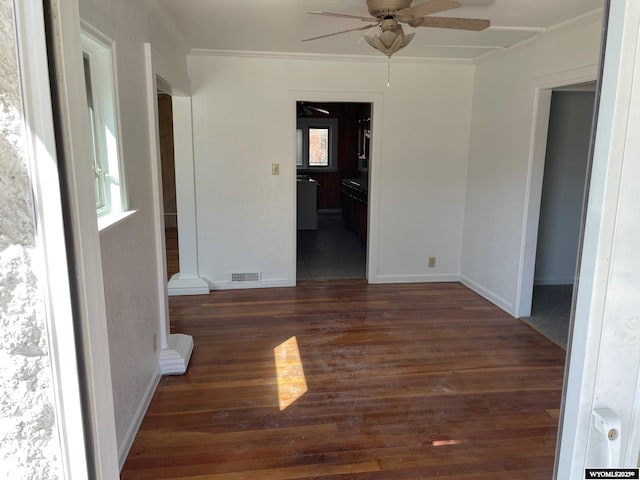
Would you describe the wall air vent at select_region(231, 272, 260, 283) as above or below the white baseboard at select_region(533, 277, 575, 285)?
above

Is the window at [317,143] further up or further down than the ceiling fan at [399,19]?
further down

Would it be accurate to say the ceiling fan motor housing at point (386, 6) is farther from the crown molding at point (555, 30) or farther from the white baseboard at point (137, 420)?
the white baseboard at point (137, 420)

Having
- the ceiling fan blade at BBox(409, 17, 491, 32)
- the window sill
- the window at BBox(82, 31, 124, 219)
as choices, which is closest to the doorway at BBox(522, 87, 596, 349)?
the ceiling fan blade at BBox(409, 17, 491, 32)

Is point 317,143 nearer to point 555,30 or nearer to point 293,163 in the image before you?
point 293,163

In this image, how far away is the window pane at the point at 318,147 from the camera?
998 cm

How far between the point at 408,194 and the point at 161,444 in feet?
11.5

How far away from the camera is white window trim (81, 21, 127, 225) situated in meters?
1.99

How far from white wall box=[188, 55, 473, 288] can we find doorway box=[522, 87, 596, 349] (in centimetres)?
87

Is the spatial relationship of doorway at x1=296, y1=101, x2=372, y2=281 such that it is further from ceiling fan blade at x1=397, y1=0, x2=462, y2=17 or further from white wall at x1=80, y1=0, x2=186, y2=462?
ceiling fan blade at x1=397, y1=0, x2=462, y2=17

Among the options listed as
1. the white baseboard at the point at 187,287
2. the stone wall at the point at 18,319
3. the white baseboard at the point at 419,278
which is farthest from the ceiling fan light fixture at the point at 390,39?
the white baseboard at the point at 187,287

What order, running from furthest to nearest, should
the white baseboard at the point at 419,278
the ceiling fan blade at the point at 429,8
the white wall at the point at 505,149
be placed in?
the white baseboard at the point at 419,278, the white wall at the point at 505,149, the ceiling fan blade at the point at 429,8

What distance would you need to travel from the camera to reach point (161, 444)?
7.20 ft

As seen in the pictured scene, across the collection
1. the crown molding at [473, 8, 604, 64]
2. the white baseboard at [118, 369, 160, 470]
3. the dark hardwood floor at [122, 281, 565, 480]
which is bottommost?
the dark hardwood floor at [122, 281, 565, 480]

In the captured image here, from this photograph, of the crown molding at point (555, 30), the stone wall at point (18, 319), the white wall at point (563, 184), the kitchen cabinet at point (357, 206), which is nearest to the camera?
the stone wall at point (18, 319)
